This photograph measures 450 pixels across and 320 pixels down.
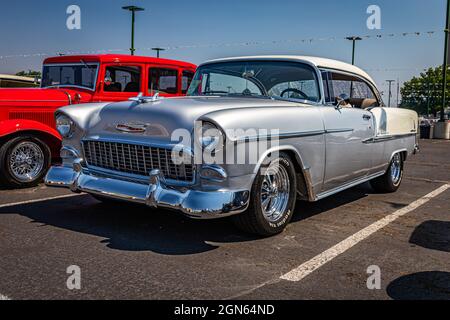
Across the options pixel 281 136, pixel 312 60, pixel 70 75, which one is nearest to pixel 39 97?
pixel 70 75

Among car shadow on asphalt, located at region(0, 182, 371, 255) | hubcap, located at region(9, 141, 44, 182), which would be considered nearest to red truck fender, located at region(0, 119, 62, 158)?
hubcap, located at region(9, 141, 44, 182)

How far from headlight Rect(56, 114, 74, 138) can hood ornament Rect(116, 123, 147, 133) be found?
65cm

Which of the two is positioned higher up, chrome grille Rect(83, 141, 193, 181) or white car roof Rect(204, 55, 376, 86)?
white car roof Rect(204, 55, 376, 86)

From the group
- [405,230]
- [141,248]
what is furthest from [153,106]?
[405,230]

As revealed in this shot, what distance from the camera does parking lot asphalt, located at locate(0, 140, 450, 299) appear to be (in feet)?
9.12

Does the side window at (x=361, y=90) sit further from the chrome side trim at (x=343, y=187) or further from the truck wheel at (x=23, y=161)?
the truck wheel at (x=23, y=161)

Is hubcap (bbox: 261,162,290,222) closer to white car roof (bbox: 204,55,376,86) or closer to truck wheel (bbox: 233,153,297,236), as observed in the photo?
truck wheel (bbox: 233,153,297,236)

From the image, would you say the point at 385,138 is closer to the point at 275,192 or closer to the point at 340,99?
the point at 340,99

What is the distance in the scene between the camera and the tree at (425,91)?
64.6m

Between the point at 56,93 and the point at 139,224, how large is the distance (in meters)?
3.08

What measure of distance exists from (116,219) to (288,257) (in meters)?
1.73

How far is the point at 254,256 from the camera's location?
3404 millimetres
